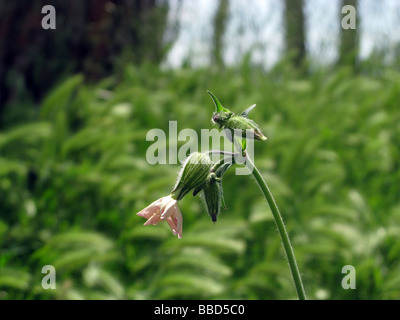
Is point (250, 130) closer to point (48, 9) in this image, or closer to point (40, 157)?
point (40, 157)

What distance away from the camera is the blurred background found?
1648 millimetres

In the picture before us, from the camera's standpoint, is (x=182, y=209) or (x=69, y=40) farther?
(x=69, y=40)

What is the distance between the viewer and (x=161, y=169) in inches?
79.5

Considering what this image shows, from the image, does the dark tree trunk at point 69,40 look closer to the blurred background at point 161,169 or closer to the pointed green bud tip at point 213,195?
the blurred background at point 161,169

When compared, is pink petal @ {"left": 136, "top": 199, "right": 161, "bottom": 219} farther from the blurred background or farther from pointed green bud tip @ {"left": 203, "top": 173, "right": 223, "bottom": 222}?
the blurred background

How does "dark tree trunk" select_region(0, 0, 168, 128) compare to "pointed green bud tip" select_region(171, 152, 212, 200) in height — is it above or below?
above

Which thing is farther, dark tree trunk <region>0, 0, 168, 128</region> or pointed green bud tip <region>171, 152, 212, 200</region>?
dark tree trunk <region>0, 0, 168, 128</region>

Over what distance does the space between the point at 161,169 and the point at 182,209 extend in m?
0.21

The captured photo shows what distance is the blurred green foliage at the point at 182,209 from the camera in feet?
5.28

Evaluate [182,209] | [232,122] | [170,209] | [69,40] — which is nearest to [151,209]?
[170,209]

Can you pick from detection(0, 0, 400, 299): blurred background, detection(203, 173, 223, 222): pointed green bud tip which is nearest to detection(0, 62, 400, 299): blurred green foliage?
detection(0, 0, 400, 299): blurred background

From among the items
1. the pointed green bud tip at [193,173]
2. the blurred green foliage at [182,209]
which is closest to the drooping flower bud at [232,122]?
the pointed green bud tip at [193,173]

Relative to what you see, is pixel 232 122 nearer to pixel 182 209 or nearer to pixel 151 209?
pixel 151 209

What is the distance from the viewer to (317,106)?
110 inches
